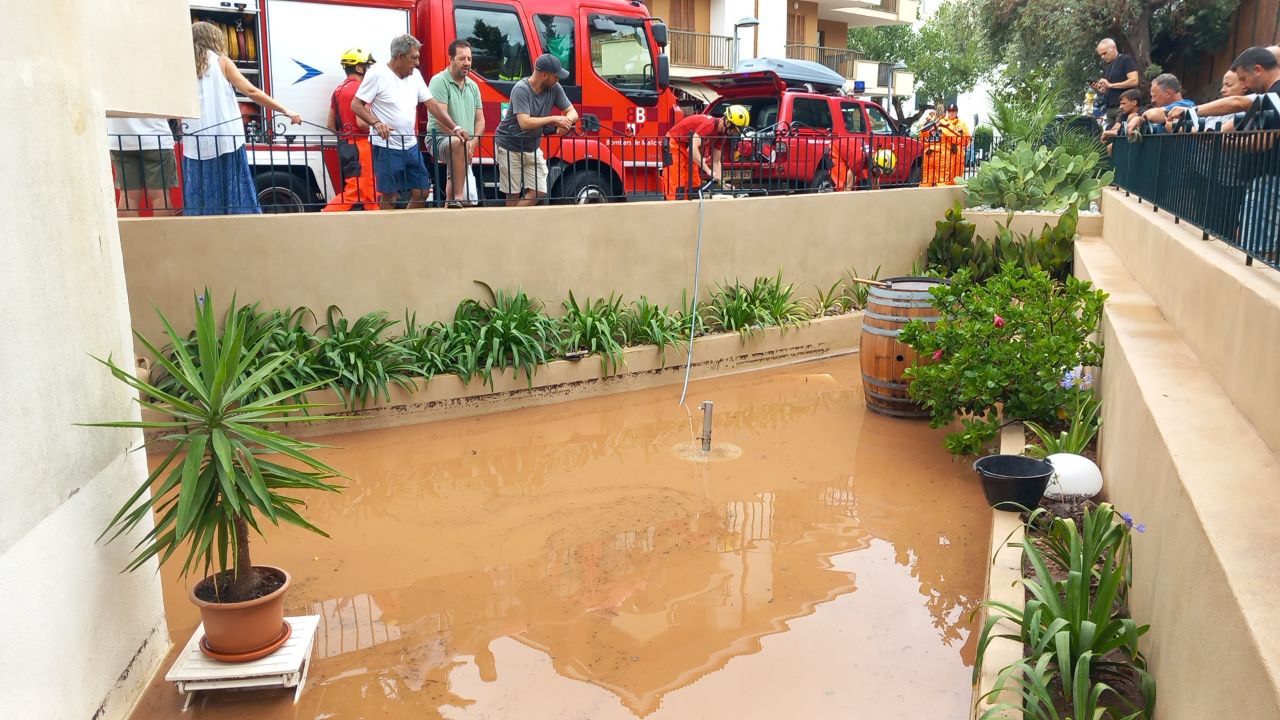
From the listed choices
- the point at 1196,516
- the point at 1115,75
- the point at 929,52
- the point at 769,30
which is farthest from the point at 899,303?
the point at 929,52

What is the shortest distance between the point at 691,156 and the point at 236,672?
6.52 m

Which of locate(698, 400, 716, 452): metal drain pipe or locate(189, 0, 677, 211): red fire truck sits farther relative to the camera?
locate(189, 0, 677, 211): red fire truck

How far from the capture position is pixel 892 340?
7.20 metres

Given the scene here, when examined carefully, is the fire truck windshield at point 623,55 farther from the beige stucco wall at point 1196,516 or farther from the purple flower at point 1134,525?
the purple flower at point 1134,525

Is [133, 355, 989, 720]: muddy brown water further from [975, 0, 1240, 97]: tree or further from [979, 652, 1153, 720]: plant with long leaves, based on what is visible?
[975, 0, 1240, 97]: tree

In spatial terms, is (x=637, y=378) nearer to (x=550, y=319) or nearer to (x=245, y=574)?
(x=550, y=319)

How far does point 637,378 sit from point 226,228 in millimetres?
3340

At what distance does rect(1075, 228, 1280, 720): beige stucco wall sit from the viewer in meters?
2.22

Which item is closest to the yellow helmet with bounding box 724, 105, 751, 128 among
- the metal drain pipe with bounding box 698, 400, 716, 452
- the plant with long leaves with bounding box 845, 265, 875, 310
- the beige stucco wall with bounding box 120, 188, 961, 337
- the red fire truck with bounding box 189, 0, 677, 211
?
the red fire truck with bounding box 189, 0, 677, 211

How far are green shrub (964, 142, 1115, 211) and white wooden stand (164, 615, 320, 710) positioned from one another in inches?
378

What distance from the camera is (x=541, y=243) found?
26.7 ft

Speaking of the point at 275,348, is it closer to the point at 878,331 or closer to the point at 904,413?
the point at 878,331

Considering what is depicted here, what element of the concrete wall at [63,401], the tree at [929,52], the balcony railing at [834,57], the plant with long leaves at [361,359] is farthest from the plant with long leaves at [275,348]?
the tree at [929,52]

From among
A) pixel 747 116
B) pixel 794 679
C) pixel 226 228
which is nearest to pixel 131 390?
pixel 794 679
